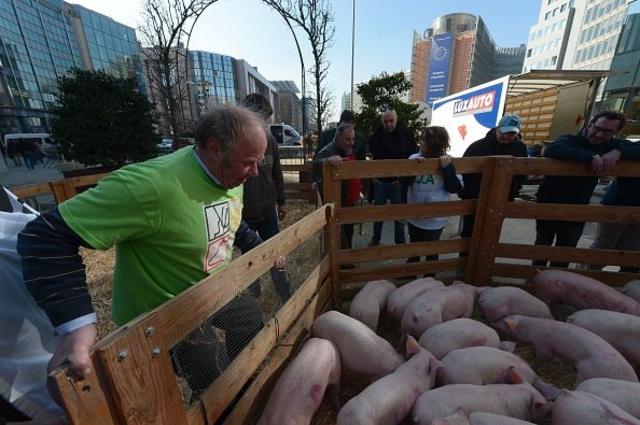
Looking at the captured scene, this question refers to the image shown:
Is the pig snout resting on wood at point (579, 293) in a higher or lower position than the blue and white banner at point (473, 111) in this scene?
lower

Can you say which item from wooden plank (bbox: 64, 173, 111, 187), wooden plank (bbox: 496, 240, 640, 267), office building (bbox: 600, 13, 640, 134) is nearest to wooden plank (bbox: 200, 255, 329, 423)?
wooden plank (bbox: 496, 240, 640, 267)

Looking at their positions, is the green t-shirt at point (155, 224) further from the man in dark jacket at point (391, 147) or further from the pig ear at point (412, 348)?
the man in dark jacket at point (391, 147)

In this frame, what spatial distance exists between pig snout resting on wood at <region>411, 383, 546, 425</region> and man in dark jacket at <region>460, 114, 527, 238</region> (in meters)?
2.06

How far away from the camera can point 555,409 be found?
180 centimetres

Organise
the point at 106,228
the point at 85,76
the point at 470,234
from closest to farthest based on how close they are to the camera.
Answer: the point at 106,228
the point at 470,234
the point at 85,76

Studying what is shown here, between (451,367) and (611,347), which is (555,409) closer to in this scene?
(451,367)

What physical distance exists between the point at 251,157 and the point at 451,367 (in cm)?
203

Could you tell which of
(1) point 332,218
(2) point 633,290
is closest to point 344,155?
(1) point 332,218

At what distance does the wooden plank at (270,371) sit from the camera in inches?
72.4

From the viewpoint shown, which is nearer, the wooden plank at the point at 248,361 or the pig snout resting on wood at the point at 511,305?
the wooden plank at the point at 248,361

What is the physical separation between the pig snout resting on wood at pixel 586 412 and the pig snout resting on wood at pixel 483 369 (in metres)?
0.30

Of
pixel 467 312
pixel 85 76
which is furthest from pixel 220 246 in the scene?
pixel 85 76

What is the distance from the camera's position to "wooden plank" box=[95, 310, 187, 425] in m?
1.07

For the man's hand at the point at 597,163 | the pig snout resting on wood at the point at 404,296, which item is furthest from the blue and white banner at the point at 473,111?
the pig snout resting on wood at the point at 404,296
